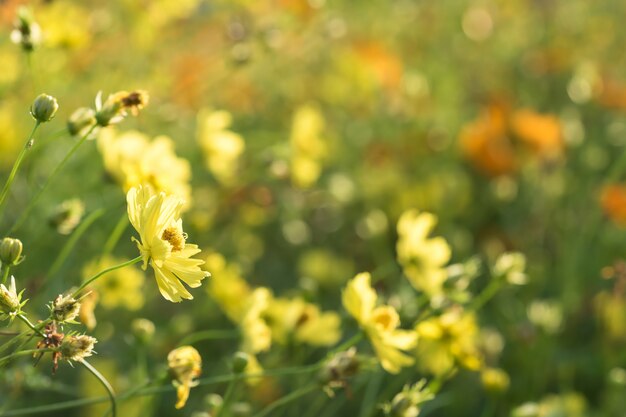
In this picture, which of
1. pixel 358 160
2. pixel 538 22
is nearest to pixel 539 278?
pixel 358 160

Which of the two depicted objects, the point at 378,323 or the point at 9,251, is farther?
the point at 378,323

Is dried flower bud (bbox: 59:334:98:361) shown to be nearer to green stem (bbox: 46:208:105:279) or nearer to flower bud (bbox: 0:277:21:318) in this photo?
flower bud (bbox: 0:277:21:318)

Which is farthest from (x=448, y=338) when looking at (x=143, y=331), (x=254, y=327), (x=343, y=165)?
(x=343, y=165)

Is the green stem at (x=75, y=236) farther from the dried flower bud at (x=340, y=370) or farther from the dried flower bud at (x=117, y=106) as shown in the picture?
the dried flower bud at (x=340, y=370)

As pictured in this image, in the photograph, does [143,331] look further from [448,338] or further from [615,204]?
[615,204]

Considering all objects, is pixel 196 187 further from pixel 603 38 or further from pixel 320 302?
pixel 603 38

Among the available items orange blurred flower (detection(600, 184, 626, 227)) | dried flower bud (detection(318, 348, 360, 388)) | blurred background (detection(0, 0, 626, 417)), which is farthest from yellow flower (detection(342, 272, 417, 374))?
orange blurred flower (detection(600, 184, 626, 227))
